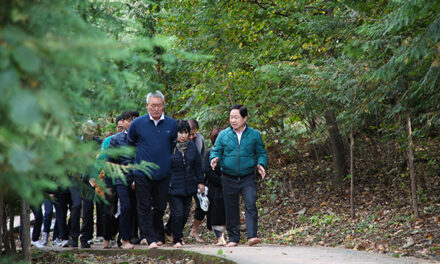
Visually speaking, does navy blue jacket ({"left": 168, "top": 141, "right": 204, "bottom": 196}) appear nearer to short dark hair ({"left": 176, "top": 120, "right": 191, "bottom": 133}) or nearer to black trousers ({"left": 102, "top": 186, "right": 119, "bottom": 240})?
short dark hair ({"left": 176, "top": 120, "right": 191, "bottom": 133})

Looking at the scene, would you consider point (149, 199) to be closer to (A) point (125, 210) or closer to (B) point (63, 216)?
(A) point (125, 210)

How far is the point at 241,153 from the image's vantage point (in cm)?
834

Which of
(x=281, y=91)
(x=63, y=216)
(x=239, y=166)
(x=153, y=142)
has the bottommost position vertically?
(x=63, y=216)

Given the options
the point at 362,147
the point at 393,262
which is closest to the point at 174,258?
the point at 393,262

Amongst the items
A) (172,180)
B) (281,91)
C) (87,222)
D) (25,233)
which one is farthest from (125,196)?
(281,91)

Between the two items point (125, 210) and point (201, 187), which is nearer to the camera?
point (125, 210)

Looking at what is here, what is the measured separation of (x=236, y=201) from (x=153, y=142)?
183cm

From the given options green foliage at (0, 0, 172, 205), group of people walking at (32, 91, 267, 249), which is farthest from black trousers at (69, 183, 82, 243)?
green foliage at (0, 0, 172, 205)

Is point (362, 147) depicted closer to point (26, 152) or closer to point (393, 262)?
point (393, 262)

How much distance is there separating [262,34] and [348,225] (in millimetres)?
5692

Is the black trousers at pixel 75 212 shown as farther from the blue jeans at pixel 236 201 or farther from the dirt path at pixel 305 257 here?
the dirt path at pixel 305 257

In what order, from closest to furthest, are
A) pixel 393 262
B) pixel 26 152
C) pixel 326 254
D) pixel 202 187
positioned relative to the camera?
pixel 26 152 → pixel 393 262 → pixel 326 254 → pixel 202 187

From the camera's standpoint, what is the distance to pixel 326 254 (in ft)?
22.8

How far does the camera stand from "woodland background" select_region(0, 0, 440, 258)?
2.47m
